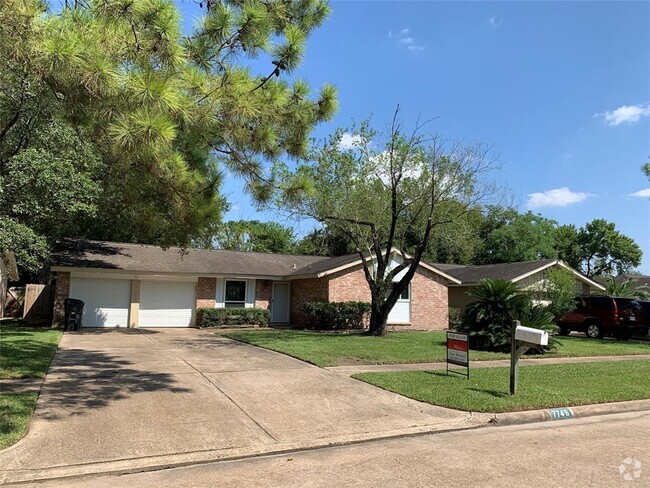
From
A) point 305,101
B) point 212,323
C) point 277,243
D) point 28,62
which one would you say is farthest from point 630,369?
point 277,243

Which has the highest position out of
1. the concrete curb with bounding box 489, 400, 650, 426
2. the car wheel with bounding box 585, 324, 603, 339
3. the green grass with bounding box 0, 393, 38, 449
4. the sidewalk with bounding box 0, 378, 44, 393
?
the car wheel with bounding box 585, 324, 603, 339

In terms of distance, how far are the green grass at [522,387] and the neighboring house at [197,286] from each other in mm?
11806

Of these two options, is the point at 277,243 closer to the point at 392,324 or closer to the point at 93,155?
the point at 392,324

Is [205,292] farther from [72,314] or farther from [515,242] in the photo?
[515,242]

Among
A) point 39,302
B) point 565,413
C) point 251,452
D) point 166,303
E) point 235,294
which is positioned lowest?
point 251,452

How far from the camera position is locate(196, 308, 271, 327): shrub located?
71.9ft

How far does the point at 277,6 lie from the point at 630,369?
11.4 m

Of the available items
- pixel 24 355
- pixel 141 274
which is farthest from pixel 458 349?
pixel 141 274

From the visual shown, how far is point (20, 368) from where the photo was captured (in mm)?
9195

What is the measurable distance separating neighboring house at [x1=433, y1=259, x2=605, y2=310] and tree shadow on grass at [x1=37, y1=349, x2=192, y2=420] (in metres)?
18.8

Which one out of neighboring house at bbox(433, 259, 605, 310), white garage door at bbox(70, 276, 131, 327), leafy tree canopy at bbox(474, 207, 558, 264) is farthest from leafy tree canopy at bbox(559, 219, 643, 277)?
white garage door at bbox(70, 276, 131, 327)

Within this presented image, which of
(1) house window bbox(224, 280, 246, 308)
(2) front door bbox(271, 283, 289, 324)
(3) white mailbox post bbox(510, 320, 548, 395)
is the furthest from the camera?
(2) front door bbox(271, 283, 289, 324)

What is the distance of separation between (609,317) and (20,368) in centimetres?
2142

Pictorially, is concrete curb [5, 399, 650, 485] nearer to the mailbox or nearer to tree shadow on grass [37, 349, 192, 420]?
the mailbox
